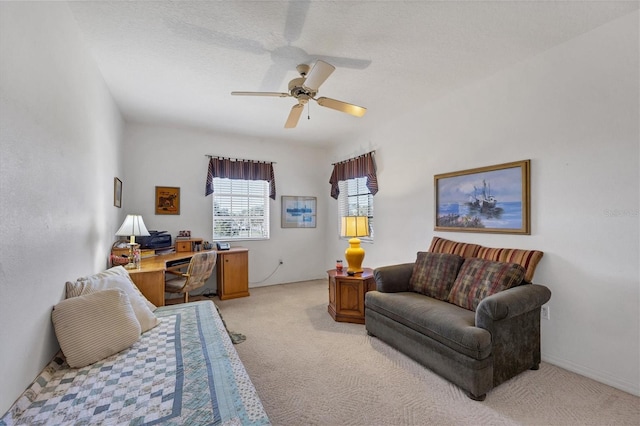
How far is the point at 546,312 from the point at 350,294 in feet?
6.13

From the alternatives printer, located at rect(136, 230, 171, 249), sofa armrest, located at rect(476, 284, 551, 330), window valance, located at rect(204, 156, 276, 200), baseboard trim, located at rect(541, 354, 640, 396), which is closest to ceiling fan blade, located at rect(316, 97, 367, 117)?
sofa armrest, located at rect(476, 284, 551, 330)

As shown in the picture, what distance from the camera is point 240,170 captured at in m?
4.94

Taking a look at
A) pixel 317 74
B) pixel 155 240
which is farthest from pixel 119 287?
pixel 317 74

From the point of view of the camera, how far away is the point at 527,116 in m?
2.60

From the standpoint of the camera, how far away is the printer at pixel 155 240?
3922 millimetres

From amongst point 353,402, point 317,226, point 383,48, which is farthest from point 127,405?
point 317,226

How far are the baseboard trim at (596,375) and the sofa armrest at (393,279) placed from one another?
4.28 feet

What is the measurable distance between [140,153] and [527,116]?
502 centimetres

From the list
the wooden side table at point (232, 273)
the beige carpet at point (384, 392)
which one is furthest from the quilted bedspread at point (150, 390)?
the wooden side table at point (232, 273)

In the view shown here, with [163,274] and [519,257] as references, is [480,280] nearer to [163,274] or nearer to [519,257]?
[519,257]

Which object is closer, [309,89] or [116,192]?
[309,89]

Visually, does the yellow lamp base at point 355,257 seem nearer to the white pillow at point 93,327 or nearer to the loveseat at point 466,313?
the loveseat at point 466,313

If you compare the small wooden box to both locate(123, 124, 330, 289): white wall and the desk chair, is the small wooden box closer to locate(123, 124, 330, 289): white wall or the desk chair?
the desk chair

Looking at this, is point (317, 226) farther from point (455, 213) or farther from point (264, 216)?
point (455, 213)
